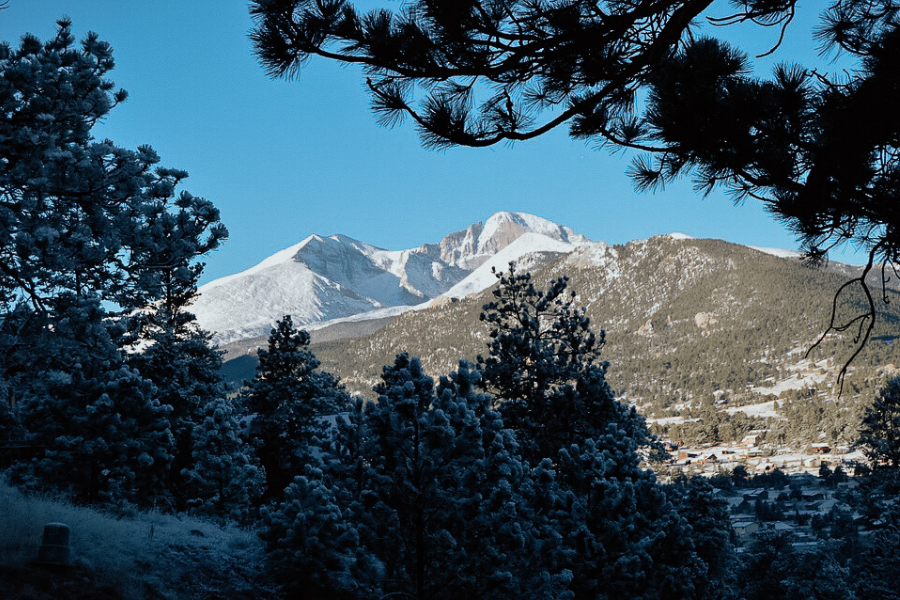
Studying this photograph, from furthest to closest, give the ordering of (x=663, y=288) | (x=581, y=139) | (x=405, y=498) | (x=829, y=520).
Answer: (x=663, y=288), (x=829, y=520), (x=405, y=498), (x=581, y=139)

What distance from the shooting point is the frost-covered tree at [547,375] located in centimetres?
1856

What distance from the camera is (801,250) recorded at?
667 cm

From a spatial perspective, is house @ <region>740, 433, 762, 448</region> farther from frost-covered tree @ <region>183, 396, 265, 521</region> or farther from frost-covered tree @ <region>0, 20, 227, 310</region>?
frost-covered tree @ <region>0, 20, 227, 310</region>

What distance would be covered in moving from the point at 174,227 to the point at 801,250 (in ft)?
23.2

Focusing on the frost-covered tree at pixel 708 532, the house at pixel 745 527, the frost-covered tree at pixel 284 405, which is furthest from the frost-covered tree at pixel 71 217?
the house at pixel 745 527

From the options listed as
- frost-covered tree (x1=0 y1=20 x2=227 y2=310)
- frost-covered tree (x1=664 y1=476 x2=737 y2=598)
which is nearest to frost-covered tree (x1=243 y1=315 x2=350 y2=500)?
frost-covered tree (x1=664 y1=476 x2=737 y2=598)

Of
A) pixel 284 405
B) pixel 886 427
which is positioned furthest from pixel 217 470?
pixel 886 427

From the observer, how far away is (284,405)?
1018 inches

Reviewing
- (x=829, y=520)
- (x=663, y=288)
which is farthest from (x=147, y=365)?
(x=663, y=288)

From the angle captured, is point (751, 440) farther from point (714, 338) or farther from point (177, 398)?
point (177, 398)

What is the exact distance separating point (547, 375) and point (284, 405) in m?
10.8

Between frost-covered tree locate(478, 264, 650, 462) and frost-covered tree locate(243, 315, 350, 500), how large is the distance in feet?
21.1

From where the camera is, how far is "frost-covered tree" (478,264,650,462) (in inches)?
731

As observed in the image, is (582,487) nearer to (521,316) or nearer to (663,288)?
(521,316)
